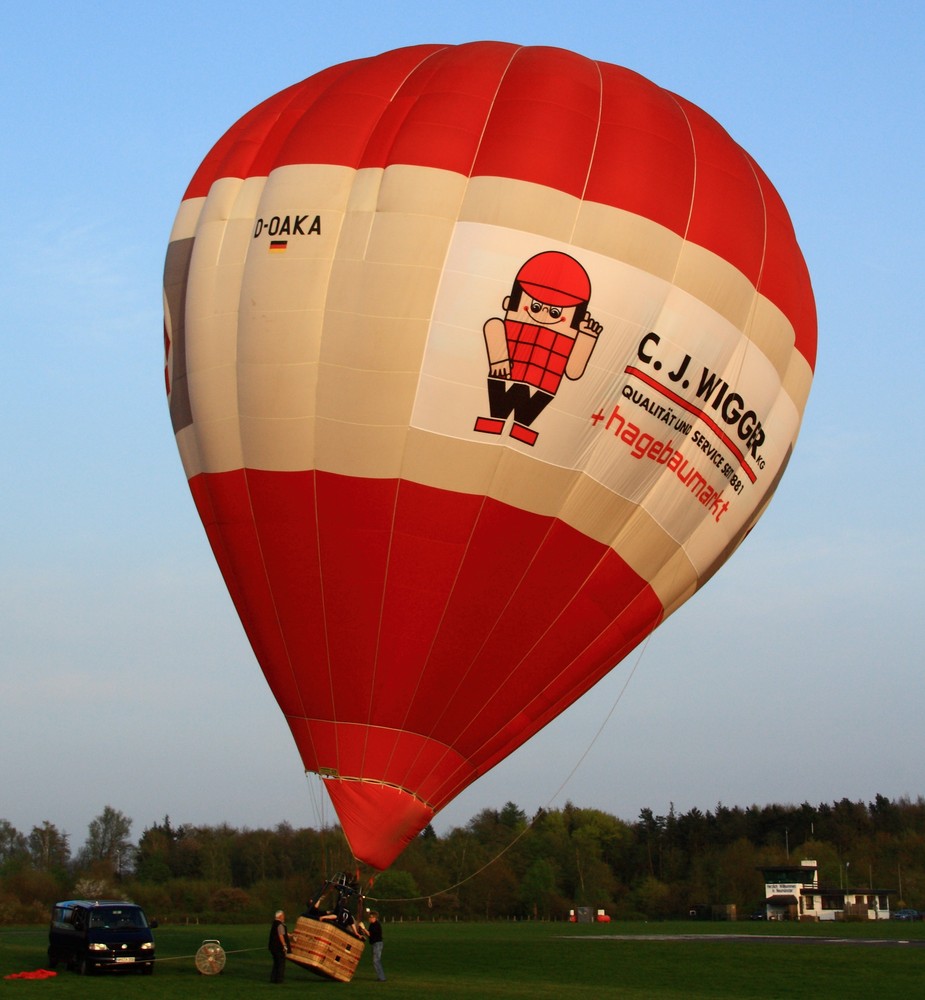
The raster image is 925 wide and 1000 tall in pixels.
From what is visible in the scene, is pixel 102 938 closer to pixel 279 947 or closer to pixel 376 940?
pixel 279 947

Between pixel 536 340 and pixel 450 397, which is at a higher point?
pixel 536 340

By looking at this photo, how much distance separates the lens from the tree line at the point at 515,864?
54000mm

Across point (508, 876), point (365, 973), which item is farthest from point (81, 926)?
point (508, 876)

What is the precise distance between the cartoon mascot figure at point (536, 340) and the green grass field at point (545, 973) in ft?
21.0

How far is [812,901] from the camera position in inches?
2532

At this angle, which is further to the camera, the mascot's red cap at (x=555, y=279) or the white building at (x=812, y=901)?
the white building at (x=812, y=901)

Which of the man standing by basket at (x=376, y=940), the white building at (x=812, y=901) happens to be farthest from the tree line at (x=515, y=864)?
the man standing by basket at (x=376, y=940)

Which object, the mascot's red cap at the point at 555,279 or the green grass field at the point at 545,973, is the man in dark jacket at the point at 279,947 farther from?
the mascot's red cap at the point at 555,279

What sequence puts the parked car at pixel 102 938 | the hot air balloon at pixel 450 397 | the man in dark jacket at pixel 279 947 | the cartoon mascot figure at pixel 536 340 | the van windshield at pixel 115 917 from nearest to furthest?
the cartoon mascot figure at pixel 536 340 < the hot air balloon at pixel 450 397 < the man in dark jacket at pixel 279 947 < the parked car at pixel 102 938 < the van windshield at pixel 115 917

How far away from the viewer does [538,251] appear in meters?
15.1

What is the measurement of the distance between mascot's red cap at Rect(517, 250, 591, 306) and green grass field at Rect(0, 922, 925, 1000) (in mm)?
7710

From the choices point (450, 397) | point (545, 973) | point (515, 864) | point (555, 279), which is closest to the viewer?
point (450, 397)

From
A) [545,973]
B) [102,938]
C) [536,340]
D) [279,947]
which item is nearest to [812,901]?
[545,973]

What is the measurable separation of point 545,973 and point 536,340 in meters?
9.54
